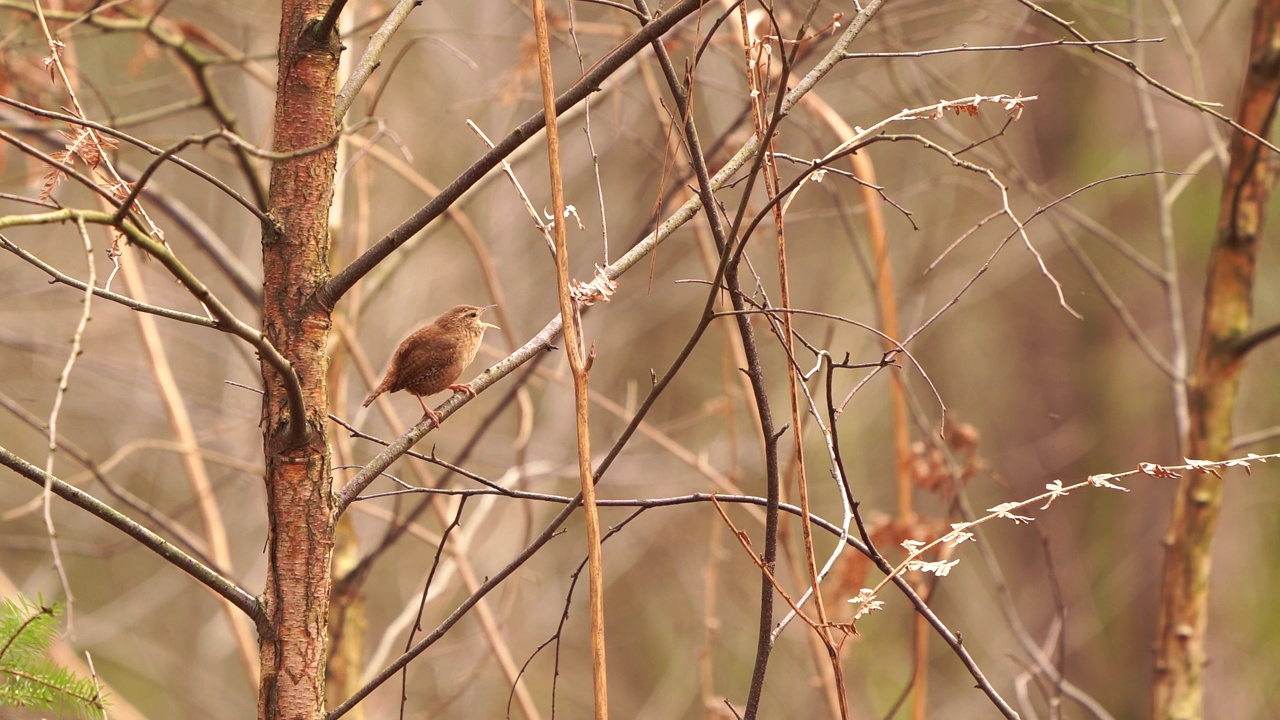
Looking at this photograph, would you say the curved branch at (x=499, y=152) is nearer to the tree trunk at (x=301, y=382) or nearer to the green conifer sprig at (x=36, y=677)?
the tree trunk at (x=301, y=382)

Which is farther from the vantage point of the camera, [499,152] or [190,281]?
[499,152]

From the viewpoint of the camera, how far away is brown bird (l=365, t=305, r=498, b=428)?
2.66m

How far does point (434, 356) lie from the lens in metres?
2.67

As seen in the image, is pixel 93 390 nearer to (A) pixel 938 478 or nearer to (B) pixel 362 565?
(B) pixel 362 565

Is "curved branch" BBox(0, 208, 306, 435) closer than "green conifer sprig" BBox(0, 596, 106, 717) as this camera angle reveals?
Yes


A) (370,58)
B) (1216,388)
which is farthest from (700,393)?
(370,58)

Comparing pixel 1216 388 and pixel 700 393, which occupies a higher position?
pixel 700 393

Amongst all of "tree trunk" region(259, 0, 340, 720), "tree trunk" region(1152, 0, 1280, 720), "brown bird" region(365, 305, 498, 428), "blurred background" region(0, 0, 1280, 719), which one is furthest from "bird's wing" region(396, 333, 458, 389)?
"blurred background" region(0, 0, 1280, 719)

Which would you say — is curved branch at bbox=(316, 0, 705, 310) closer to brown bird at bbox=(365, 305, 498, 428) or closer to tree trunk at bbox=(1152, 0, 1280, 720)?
brown bird at bbox=(365, 305, 498, 428)

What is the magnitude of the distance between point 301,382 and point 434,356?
131 centimetres

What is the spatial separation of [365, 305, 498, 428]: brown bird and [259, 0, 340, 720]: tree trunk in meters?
1.23

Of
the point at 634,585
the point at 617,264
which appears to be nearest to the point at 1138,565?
the point at 634,585

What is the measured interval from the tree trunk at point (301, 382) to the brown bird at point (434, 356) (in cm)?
123

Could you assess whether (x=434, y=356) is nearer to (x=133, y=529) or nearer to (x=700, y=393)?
(x=133, y=529)
